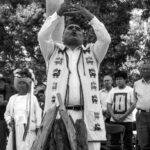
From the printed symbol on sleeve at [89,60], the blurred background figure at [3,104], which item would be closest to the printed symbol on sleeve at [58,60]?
the printed symbol on sleeve at [89,60]

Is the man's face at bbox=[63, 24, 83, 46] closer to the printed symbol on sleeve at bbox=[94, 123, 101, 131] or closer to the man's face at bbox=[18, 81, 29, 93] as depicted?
the printed symbol on sleeve at bbox=[94, 123, 101, 131]

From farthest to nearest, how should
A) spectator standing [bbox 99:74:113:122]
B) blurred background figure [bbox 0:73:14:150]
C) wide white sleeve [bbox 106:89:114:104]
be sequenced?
spectator standing [bbox 99:74:113:122], wide white sleeve [bbox 106:89:114:104], blurred background figure [bbox 0:73:14:150]

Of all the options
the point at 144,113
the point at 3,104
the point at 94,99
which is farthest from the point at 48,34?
the point at 3,104

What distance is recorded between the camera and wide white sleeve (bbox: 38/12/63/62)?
568 cm

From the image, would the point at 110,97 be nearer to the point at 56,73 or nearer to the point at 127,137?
the point at 127,137

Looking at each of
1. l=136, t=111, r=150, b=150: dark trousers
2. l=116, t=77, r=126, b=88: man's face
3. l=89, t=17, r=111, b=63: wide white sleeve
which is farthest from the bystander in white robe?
l=89, t=17, r=111, b=63: wide white sleeve

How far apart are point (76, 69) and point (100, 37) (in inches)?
18.5

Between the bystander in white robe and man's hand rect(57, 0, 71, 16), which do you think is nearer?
man's hand rect(57, 0, 71, 16)

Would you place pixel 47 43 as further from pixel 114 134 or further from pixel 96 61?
pixel 114 134

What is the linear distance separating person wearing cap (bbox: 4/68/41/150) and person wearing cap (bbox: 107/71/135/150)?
2083mm

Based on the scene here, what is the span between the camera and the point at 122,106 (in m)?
9.83

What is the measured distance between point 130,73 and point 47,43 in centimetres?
→ 1208

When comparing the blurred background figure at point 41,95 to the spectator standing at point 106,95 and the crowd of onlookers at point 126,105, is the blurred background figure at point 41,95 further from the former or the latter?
the spectator standing at point 106,95

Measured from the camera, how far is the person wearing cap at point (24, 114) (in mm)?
8102
